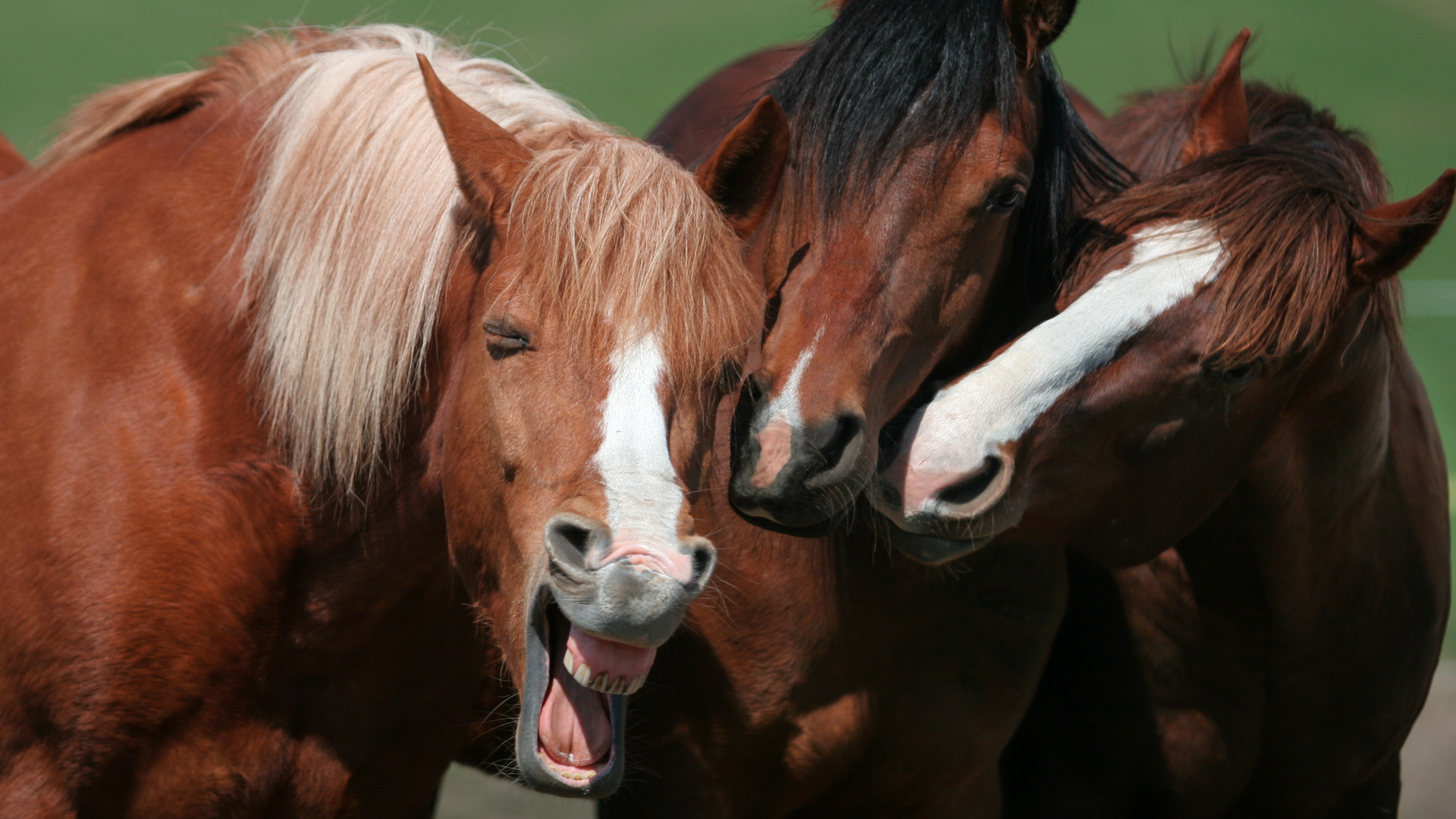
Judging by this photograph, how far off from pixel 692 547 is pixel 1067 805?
1.59 m

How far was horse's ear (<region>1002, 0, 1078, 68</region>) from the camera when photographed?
2188 millimetres

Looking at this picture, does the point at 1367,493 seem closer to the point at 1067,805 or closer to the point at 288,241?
the point at 1067,805

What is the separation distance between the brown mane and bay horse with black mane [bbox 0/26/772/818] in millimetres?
789

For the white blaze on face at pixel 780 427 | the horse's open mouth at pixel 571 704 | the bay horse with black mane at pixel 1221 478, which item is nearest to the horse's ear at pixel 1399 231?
the bay horse with black mane at pixel 1221 478

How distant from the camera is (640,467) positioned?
1589 mm

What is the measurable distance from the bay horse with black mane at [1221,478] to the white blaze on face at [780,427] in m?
0.23

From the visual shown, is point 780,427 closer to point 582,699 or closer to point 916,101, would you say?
point 582,699

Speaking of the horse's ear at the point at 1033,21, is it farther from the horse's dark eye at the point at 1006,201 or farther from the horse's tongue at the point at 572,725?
the horse's tongue at the point at 572,725

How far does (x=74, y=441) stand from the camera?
1.88 metres

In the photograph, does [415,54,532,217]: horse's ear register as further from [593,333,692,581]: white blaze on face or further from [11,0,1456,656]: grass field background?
[11,0,1456,656]: grass field background

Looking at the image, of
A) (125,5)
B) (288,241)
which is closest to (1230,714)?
(288,241)

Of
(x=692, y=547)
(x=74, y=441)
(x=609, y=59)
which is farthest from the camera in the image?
(x=609, y=59)

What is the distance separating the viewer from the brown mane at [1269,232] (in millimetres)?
2094

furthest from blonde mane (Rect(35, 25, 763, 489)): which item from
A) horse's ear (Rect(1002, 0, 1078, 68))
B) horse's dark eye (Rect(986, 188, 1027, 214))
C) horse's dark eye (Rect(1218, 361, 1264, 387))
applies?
horse's dark eye (Rect(1218, 361, 1264, 387))
